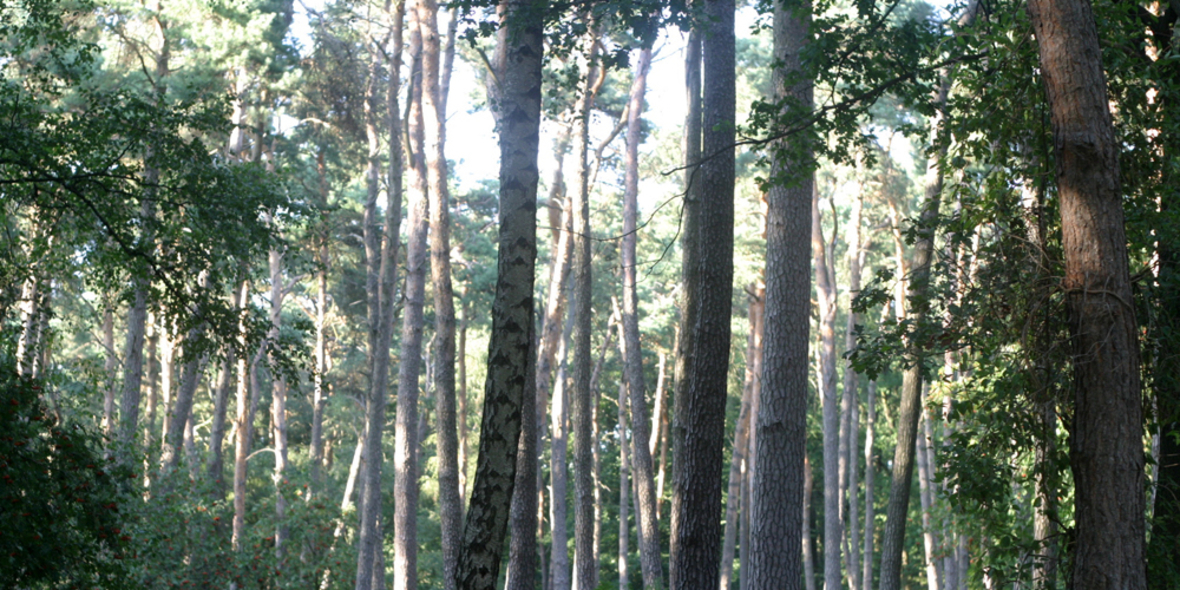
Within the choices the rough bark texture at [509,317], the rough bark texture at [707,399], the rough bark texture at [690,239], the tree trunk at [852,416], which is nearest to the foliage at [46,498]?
the rough bark texture at [509,317]

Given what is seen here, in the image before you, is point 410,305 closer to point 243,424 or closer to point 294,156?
point 294,156

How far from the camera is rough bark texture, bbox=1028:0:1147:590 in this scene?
186 inches

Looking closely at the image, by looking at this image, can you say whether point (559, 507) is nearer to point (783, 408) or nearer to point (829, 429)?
point (829, 429)

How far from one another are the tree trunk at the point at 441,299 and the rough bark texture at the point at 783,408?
5.08 metres

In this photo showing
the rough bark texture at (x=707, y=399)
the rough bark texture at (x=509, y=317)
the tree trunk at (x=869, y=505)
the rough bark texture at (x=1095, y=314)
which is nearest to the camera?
the rough bark texture at (x=1095, y=314)

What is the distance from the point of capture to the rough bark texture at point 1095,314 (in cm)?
473

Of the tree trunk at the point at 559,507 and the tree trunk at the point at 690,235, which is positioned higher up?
the tree trunk at the point at 690,235

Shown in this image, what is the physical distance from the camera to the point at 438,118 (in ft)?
53.8

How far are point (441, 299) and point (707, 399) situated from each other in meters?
7.92

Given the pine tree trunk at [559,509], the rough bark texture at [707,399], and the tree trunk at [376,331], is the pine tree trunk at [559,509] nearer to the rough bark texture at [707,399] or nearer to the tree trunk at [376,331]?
the tree trunk at [376,331]

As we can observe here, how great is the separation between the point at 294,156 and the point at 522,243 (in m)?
16.6

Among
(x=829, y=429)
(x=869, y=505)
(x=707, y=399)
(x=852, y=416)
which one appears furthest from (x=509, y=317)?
(x=869, y=505)

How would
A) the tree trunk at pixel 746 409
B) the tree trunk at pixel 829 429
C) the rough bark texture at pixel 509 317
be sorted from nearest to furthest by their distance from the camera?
1. the rough bark texture at pixel 509 317
2. the tree trunk at pixel 829 429
3. the tree trunk at pixel 746 409

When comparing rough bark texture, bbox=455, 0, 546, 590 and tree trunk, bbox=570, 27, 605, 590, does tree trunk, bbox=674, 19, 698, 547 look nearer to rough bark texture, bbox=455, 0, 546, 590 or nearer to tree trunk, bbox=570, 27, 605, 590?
rough bark texture, bbox=455, 0, 546, 590
